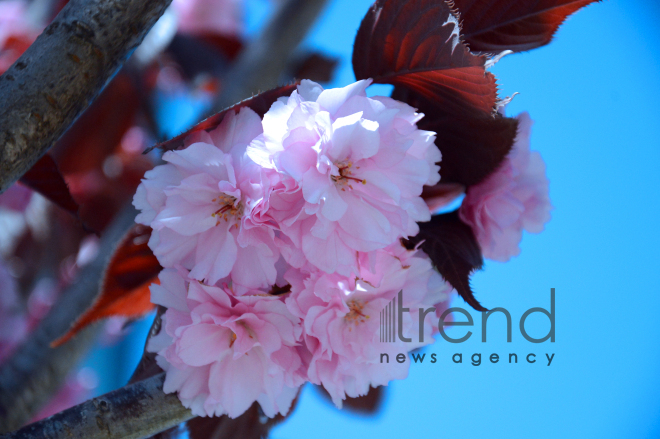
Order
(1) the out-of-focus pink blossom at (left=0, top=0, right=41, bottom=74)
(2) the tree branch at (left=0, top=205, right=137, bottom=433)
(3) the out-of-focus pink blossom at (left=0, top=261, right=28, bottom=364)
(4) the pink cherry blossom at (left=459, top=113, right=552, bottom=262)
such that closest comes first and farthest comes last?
1. (4) the pink cherry blossom at (left=459, top=113, right=552, bottom=262)
2. (2) the tree branch at (left=0, top=205, right=137, bottom=433)
3. (1) the out-of-focus pink blossom at (left=0, top=0, right=41, bottom=74)
4. (3) the out-of-focus pink blossom at (left=0, top=261, right=28, bottom=364)

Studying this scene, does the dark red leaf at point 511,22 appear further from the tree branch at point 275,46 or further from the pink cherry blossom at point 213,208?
the tree branch at point 275,46

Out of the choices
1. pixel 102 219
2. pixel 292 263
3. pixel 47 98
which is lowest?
pixel 102 219

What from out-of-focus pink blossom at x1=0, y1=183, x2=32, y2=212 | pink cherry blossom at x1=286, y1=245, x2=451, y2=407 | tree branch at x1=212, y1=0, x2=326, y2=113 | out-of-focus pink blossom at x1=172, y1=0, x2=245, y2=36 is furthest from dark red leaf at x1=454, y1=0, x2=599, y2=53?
out-of-focus pink blossom at x1=0, y1=183, x2=32, y2=212

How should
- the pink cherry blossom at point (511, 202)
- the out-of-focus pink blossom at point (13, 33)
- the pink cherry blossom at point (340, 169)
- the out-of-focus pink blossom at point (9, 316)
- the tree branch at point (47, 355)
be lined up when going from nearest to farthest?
the pink cherry blossom at point (340, 169) < the pink cherry blossom at point (511, 202) < the tree branch at point (47, 355) < the out-of-focus pink blossom at point (13, 33) < the out-of-focus pink blossom at point (9, 316)

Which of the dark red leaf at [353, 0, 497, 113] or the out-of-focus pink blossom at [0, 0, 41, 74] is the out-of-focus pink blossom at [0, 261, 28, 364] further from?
the dark red leaf at [353, 0, 497, 113]

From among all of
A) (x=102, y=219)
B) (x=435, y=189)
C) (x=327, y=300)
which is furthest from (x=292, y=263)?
(x=102, y=219)

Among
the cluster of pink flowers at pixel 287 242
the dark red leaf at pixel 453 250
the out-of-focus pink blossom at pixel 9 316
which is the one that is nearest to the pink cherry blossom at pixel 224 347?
the cluster of pink flowers at pixel 287 242

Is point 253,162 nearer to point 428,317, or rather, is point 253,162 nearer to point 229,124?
point 229,124
